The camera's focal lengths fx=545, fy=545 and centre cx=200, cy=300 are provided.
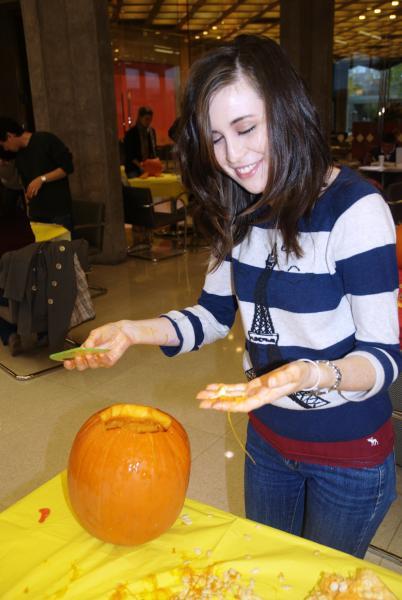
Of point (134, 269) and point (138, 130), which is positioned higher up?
point (138, 130)

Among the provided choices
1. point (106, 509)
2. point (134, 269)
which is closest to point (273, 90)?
point (106, 509)

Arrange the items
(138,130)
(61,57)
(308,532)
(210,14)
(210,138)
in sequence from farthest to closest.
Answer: (210,14)
(138,130)
(61,57)
(308,532)
(210,138)

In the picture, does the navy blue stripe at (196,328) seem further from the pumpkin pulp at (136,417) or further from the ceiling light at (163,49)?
the ceiling light at (163,49)

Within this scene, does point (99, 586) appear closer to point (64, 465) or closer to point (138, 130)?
point (64, 465)

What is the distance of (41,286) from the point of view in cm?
312

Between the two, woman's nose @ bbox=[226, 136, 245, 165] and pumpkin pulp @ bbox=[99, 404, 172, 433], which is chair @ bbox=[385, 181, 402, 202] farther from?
pumpkin pulp @ bbox=[99, 404, 172, 433]

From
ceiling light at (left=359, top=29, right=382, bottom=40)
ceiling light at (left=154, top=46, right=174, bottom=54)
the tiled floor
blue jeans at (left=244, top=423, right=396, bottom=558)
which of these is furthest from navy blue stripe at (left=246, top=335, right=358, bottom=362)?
ceiling light at (left=359, top=29, right=382, bottom=40)

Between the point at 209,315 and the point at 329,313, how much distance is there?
339mm

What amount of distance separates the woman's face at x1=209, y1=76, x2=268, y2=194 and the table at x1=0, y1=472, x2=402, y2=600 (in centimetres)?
63

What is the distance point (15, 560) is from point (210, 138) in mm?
803

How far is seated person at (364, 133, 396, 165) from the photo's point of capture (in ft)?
25.4

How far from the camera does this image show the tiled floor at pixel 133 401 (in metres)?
2.25

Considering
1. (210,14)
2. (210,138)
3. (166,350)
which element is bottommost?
(166,350)

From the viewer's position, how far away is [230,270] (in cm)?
119
